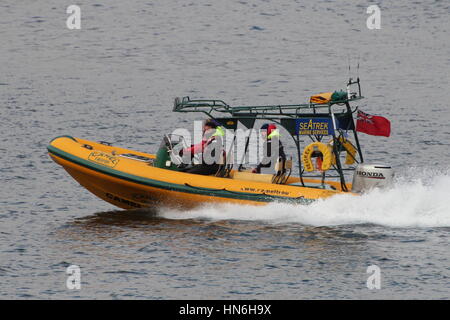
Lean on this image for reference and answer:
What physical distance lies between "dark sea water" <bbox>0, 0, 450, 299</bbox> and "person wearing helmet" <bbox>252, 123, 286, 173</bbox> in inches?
43.6

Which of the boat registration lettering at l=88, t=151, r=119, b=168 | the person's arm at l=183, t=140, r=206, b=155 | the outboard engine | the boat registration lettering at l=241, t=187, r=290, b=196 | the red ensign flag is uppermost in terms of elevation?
the red ensign flag

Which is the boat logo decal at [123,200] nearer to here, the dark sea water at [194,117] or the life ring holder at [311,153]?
the dark sea water at [194,117]

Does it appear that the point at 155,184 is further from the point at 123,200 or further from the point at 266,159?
the point at 266,159

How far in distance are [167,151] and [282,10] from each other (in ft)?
103

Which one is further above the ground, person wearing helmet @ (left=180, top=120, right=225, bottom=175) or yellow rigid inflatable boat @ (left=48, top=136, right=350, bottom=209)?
person wearing helmet @ (left=180, top=120, right=225, bottom=175)

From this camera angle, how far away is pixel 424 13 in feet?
159

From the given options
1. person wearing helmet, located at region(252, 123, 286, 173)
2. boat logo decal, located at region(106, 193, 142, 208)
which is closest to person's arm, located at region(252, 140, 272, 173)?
person wearing helmet, located at region(252, 123, 286, 173)

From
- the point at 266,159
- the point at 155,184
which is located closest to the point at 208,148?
the point at 266,159

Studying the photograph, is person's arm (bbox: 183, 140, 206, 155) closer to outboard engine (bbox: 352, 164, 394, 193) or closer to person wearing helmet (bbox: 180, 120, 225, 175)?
person wearing helmet (bbox: 180, 120, 225, 175)

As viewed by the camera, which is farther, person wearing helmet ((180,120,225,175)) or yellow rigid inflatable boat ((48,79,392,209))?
person wearing helmet ((180,120,225,175))

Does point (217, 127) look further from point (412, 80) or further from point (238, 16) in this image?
point (238, 16)

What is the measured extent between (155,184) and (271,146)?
255 cm

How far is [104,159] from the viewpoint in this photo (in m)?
19.9

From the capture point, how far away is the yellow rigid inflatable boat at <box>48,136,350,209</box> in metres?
19.2
